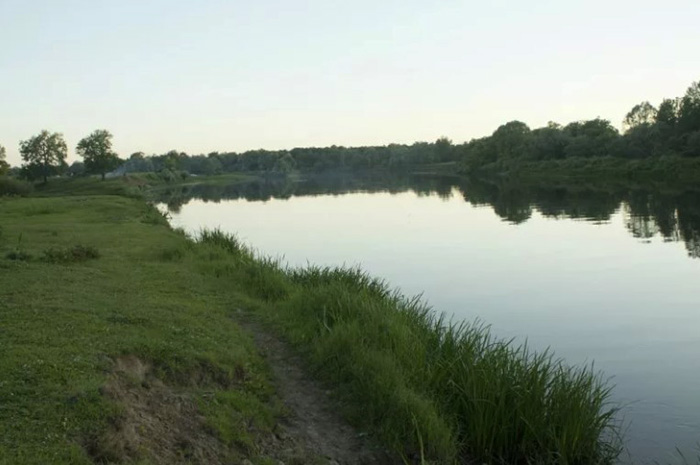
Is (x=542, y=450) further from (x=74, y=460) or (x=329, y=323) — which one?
(x=74, y=460)

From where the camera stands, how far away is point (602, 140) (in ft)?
330

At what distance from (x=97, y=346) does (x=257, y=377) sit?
7.95ft

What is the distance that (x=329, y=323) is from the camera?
12.4m

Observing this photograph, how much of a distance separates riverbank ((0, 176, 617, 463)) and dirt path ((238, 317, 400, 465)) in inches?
8.8

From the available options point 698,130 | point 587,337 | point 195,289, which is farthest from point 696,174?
point 195,289

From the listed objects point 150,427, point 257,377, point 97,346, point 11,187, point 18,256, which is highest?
point 11,187

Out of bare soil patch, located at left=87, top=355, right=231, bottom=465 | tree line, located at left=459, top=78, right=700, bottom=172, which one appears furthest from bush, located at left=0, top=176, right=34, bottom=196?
tree line, located at left=459, top=78, right=700, bottom=172

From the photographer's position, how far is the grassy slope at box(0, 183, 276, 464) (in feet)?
20.9

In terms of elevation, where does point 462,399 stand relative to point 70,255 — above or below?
below

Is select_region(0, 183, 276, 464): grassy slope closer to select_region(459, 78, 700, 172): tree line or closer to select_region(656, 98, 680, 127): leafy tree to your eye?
select_region(459, 78, 700, 172): tree line

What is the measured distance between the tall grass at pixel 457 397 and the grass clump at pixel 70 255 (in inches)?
348

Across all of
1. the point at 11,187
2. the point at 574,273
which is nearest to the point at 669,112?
the point at 574,273

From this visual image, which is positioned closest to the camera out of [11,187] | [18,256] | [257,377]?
[257,377]

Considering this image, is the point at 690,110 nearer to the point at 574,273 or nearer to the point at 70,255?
the point at 574,273
